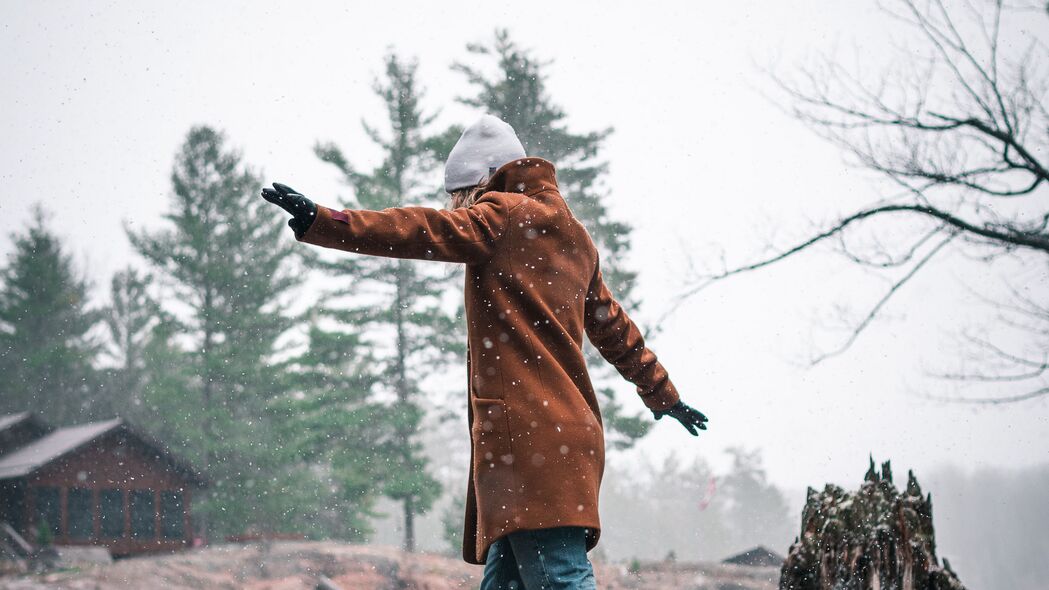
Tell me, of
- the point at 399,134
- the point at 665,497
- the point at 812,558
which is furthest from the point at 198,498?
the point at 665,497

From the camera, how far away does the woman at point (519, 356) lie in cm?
159

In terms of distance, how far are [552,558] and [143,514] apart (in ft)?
64.8

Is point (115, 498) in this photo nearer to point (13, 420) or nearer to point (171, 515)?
point (171, 515)

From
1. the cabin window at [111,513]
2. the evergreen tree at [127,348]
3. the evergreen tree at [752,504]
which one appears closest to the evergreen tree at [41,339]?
the evergreen tree at [127,348]

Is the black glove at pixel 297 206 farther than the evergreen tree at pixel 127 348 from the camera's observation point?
No

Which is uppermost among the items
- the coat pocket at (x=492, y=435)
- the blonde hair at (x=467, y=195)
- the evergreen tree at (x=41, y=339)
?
the evergreen tree at (x=41, y=339)

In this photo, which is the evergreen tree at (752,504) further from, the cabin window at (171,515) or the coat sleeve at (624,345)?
the coat sleeve at (624,345)

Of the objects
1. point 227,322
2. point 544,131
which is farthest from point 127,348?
point 544,131

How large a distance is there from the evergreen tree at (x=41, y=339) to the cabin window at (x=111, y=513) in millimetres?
6406

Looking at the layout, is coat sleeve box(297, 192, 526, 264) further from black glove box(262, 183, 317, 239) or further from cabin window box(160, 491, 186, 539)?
cabin window box(160, 491, 186, 539)

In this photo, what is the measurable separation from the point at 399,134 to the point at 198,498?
11.0m

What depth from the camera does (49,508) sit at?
57.2 ft

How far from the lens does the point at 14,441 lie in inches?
758

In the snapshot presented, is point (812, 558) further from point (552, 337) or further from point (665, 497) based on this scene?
point (665, 497)
